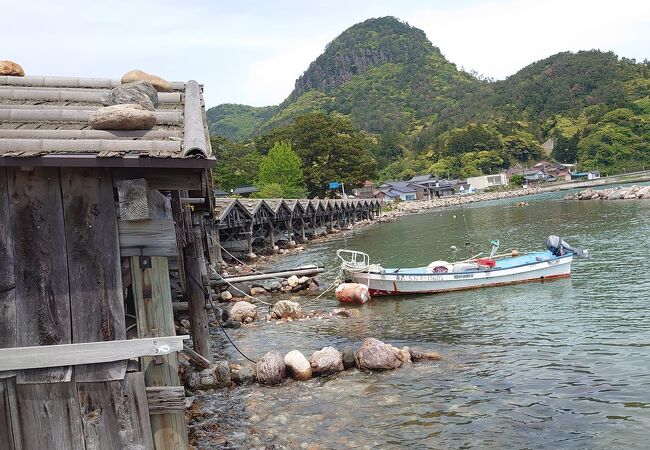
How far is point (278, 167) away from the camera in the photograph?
6284cm

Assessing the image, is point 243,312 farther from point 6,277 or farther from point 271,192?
point 271,192

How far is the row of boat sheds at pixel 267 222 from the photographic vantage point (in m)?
30.8

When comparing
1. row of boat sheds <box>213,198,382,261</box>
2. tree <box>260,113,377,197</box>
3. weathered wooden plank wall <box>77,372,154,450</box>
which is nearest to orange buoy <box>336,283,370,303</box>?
row of boat sheds <box>213,198,382,261</box>

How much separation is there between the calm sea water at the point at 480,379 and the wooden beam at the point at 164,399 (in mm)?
3659

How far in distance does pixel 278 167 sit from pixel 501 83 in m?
135

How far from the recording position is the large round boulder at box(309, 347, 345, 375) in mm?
10914

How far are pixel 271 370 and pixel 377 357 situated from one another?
7.83 feet

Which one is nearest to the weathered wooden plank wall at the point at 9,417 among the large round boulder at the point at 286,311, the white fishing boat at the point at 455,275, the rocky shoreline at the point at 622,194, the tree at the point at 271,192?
the large round boulder at the point at 286,311

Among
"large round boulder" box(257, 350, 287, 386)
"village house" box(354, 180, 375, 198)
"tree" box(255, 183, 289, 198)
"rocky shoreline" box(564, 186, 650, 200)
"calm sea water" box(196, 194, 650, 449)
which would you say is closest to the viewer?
"calm sea water" box(196, 194, 650, 449)

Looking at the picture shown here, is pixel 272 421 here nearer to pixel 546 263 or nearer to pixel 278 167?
pixel 546 263

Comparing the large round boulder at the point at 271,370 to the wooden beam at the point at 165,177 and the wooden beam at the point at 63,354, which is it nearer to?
the wooden beam at the point at 63,354

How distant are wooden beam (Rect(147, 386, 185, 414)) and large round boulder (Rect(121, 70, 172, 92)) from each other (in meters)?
3.94

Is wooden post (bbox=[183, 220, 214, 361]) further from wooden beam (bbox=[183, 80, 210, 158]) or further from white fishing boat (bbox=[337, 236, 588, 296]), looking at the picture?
white fishing boat (bbox=[337, 236, 588, 296])

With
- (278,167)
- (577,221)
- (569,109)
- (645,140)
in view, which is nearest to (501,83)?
(569,109)
